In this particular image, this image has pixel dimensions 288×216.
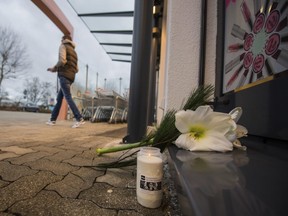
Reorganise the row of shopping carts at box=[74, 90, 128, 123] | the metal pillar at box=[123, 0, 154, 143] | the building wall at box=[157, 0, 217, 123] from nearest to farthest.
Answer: the building wall at box=[157, 0, 217, 123]
the metal pillar at box=[123, 0, 154, 143]
the row of shopping carts at box=[74, 90, 128, 123]

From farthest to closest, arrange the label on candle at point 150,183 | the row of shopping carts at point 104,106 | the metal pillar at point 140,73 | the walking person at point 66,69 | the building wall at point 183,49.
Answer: the row of shopping carts at point 104,106 < the walking person at point 66,69 < the metal pillar at point 140,73 < the building wall at point 183,49 < the label on candle at point 150,183

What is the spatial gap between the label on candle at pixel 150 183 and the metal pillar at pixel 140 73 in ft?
2.98

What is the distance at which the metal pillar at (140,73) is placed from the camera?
57.2 inches

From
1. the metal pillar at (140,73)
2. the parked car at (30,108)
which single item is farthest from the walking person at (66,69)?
the parked car at (30,108)

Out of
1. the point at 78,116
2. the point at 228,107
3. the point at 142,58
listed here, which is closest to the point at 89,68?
the point at 78,116

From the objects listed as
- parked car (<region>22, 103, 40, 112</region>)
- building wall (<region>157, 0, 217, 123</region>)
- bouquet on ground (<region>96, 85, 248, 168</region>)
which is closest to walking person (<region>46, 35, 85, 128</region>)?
building wall (<region>157, 0, 217, 123</region>)

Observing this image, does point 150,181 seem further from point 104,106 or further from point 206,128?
point 104,106

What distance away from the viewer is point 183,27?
1357 millimetres

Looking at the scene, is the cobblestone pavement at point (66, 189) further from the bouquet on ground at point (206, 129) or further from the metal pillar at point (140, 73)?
the metal pillar at point (140, 73)

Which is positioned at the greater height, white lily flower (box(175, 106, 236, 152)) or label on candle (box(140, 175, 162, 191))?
white lily flower (box(175, 106, 236, 152))

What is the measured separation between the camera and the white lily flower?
1.96ft

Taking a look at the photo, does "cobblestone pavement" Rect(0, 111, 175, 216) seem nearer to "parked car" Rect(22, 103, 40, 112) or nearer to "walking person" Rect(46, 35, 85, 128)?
"walking person" Rect(46, 35, 85, 128)

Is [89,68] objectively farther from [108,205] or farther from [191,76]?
[108,205]

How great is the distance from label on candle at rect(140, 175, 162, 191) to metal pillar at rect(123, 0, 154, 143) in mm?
909
